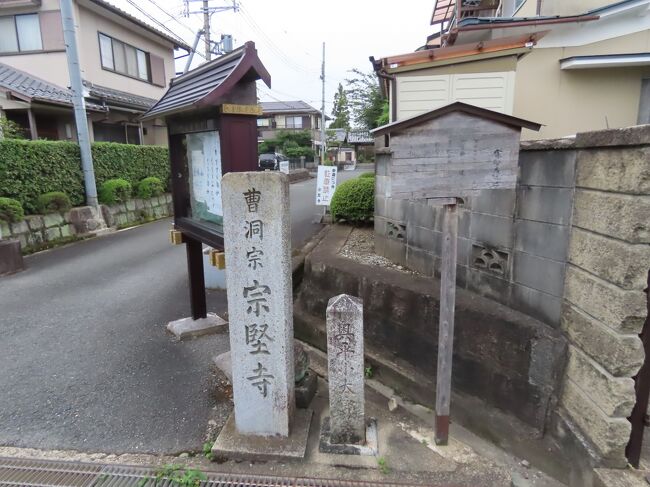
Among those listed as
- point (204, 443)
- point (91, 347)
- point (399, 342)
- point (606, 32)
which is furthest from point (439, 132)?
point (606, 32)

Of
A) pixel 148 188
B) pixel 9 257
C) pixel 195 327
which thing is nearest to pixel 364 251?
pixel 195 327

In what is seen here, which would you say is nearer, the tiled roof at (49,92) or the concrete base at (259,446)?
the concrete base at (259,446)

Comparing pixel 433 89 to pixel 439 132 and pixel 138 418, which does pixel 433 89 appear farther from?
pixel 138 418

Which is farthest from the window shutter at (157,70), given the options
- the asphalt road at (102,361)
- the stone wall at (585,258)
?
the stone wall at (585,258)

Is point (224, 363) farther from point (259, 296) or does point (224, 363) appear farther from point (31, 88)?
point (31, 88)

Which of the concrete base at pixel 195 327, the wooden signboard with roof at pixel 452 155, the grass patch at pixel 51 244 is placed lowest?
the concrete base at pixel 195 327

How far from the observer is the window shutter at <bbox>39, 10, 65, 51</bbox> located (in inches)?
581

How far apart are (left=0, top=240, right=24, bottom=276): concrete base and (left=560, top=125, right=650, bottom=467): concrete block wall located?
9.27 m

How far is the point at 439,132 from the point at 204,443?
316 centimetres

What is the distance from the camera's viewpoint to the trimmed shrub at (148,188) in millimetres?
13211

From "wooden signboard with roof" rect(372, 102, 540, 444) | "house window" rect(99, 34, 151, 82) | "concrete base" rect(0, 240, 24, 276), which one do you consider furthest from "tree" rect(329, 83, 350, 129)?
"wooden signboard with roof" rect(372, 102, 540, 444)

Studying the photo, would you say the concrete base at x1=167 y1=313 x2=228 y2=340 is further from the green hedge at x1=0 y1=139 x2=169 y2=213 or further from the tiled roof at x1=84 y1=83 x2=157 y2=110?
the tiled roof at x1=84 y1=83 x2=157 y2=110

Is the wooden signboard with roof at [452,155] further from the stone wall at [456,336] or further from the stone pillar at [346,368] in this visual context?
the stone wall at [456,336]

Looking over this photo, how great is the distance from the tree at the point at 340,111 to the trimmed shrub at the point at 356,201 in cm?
3249
